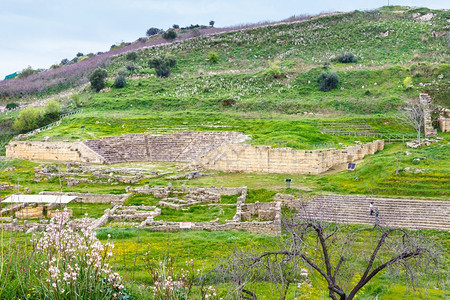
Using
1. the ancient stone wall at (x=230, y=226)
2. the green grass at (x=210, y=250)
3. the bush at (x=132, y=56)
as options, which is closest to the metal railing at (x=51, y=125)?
the bush at (x=132, y=56)

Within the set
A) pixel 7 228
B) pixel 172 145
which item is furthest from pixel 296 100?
pixel 7 228

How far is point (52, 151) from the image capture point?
44.0m

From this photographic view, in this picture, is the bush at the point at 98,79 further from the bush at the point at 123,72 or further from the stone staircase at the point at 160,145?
the stone staircase at the point at 160,145

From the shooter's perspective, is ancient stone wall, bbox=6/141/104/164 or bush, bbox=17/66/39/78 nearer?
ancient stone wall, bbox=6/141/104/164

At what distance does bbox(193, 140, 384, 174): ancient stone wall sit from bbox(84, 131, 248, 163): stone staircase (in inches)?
113

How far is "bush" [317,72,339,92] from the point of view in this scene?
185 feet

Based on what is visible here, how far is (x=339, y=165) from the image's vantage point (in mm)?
35938

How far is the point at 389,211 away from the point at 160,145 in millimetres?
25921

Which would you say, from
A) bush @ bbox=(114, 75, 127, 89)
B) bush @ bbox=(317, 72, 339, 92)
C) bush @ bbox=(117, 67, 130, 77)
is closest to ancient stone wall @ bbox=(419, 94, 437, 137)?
bush @ bbox=(317, 72, 339, 92)

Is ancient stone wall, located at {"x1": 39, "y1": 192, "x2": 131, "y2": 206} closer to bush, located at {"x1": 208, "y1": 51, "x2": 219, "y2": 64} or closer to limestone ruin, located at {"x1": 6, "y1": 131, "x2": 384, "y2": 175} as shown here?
limestone ruin, located at {"x1": 6, "y1": 131, "x2": 384, "y2": 175}

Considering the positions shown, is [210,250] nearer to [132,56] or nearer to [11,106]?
[11,106]

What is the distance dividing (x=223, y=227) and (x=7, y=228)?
10.6m

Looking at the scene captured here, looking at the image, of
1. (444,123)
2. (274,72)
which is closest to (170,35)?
(274,72)

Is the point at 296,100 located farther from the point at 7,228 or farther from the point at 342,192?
the point at 7,228
